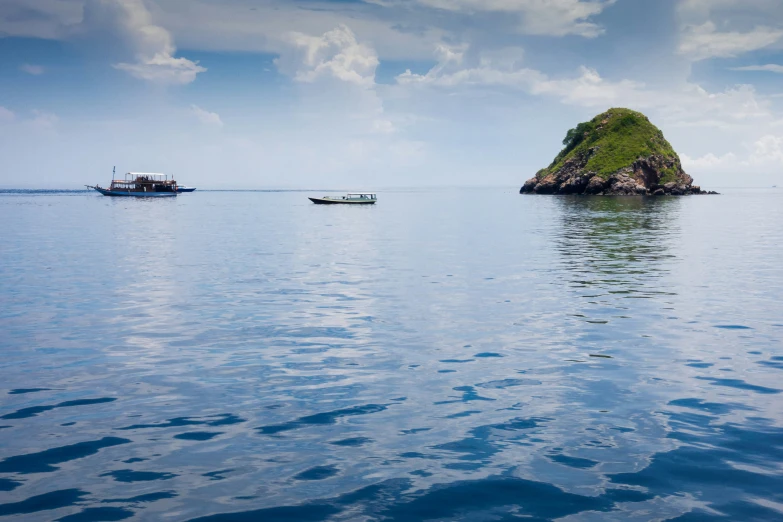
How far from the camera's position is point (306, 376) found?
1441cm

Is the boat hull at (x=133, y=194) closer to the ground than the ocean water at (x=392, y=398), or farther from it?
farther from it

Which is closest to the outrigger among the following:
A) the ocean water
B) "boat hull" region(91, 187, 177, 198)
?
"boat hull" region(91, 187, 177, 198)

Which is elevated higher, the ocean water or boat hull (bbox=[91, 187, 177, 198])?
boat hull (bbox=[91, 187, 177, 198])

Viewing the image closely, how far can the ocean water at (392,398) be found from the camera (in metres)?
8.38

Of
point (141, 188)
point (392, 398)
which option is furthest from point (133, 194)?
point (392, 398)

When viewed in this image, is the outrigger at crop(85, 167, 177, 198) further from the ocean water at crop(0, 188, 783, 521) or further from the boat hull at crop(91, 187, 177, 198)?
the ocean water at crop(0, 188, 783, 521)

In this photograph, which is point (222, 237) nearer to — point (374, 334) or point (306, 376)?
point (374, 334)

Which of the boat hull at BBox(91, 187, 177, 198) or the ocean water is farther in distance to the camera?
the boat hull at BBox(91, 187, 177, 198)

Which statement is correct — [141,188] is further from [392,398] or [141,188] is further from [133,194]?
[392,398]

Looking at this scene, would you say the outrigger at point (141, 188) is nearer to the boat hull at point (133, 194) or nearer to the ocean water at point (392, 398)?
the boat hull at point (133, 194)

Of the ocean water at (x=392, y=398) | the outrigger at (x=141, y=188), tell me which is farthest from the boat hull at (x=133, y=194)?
the ocean water at (x=392, y=398)

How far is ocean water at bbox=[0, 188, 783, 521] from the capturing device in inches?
330

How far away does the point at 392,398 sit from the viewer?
12.8 metres

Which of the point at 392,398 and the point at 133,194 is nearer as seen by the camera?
the point at 392,398
